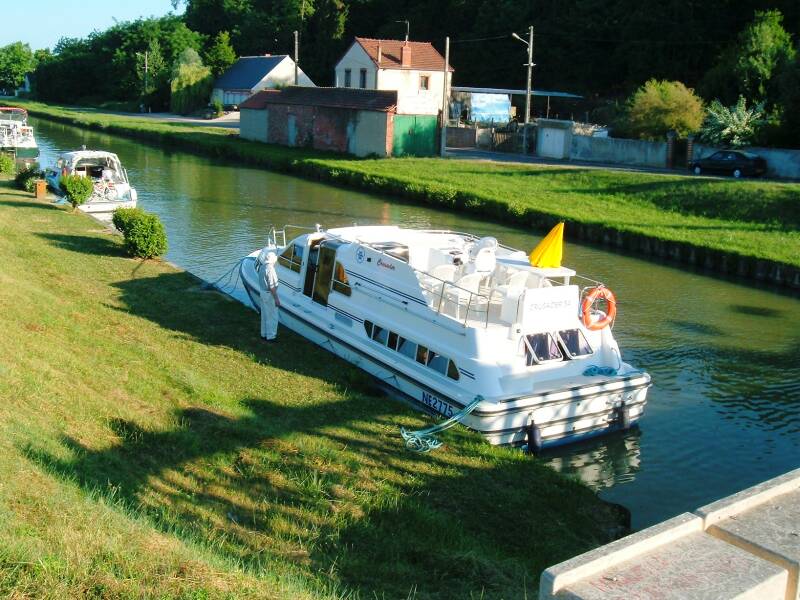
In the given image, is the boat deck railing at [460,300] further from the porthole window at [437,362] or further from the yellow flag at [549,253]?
the porthole window at [437,362]

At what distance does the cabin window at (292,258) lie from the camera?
19.5 m

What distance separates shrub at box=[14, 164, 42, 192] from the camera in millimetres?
34375

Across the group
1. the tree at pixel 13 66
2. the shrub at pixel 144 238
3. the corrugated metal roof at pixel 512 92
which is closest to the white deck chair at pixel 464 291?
the shrub at pixel 144 238

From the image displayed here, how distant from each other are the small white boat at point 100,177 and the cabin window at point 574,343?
21.0 meters

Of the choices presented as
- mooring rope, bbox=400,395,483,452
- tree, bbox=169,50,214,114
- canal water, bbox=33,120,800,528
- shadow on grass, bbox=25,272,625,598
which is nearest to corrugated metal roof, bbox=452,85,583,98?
canal water, bbox=33,120,800,528

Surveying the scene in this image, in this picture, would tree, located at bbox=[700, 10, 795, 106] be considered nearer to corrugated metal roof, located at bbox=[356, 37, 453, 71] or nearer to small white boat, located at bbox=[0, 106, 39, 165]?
corrugated metal roof, located at bbox=[356, 37, 453, 71]

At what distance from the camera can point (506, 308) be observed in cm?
1529

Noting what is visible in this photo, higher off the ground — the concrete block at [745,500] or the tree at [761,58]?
the tree at [761,58]

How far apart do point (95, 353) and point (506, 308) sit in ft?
22.6

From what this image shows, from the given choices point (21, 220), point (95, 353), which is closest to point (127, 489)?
point (95, 353)

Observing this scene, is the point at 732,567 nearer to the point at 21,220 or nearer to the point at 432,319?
the point at 432,319

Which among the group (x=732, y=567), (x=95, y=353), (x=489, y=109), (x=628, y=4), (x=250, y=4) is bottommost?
(x=95, y=353)

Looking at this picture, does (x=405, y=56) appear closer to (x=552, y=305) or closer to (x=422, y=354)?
(x=422, y=354)

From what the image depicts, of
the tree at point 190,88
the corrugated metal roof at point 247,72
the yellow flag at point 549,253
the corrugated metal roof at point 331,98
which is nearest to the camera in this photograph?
the yellow flag at point 549,253
